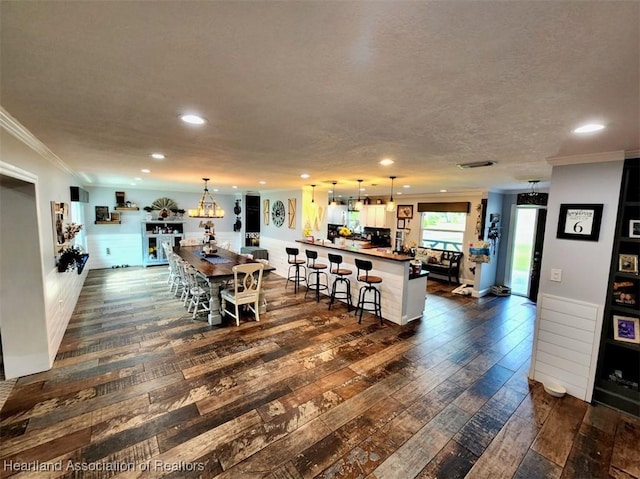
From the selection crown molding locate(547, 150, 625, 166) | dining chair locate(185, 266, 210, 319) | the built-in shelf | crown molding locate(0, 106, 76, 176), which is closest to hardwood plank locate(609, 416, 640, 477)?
the built-in shelf

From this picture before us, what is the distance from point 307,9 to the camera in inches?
34.6

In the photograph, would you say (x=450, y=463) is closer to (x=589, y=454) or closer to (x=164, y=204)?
(x=589, y=454)

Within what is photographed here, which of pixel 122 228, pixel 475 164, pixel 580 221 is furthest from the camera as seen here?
pixel 122 228

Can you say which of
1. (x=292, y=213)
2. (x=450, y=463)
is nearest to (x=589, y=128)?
(x=450, y=463)

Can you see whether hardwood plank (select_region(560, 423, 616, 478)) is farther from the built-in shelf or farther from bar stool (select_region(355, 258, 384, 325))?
bar stool (select_region(355, 258, 384, 325))

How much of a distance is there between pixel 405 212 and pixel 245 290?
5.94 metres

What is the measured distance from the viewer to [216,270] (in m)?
4.56

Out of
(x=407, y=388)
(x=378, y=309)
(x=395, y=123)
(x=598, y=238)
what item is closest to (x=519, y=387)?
(x=407, y=388)

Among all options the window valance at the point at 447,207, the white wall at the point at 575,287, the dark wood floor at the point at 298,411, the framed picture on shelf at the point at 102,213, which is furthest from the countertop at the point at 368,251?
the framed picture on shelf at the point at 102,213

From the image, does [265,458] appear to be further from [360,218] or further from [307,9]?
[360,218]

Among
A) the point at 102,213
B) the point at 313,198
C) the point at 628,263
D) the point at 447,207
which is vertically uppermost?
the point at 313,198

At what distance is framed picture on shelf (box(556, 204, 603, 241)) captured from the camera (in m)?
2.65

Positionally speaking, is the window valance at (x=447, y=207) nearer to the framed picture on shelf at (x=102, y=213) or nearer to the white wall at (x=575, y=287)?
the white wall at (x=575, y=287)

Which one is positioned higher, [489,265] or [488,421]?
[489,265]
